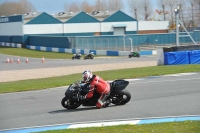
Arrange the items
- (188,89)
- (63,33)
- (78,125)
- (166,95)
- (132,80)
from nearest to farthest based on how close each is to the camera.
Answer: (78,125) → (166,95) → (188,89) → (132,80) → (63,33)

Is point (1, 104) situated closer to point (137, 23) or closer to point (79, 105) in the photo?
point (79, 105)

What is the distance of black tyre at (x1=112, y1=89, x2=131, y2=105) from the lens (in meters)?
13.5

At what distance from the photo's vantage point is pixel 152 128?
9117mm

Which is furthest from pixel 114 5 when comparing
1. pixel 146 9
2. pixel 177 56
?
pixel 177 56

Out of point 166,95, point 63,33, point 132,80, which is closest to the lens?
point 166,95

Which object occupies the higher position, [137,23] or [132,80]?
[137,23]

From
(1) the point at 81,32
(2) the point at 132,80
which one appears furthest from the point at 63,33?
(2) the point at 132,80

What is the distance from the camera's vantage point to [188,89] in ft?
54.6

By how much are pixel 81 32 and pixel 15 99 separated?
208 feet

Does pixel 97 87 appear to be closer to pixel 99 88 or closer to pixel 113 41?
pixel 99 88

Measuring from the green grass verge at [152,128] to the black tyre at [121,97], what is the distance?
368cm

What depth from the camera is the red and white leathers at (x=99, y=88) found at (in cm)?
1297

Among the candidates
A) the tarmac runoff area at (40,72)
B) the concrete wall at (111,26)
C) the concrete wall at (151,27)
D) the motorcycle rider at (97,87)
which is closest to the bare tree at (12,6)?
the motorcycle rider at (97,87)

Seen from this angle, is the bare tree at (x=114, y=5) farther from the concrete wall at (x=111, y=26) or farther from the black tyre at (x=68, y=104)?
the black tyre at (x=68, y=104)
